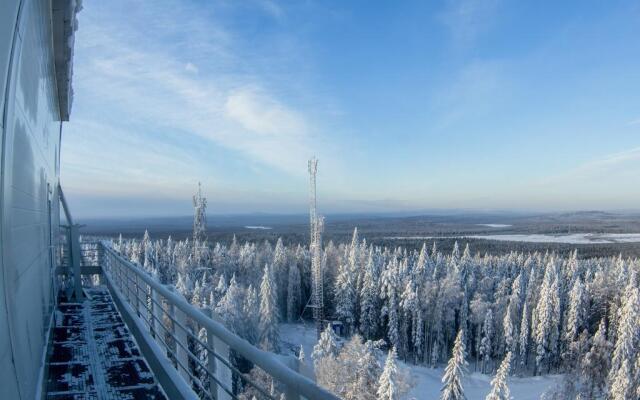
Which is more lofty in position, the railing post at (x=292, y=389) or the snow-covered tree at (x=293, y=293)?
the railing post at (x=292, y=389)

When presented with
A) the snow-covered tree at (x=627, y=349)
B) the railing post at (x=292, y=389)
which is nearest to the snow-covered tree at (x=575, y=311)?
the snow-covered tree at (x=627, y=349)

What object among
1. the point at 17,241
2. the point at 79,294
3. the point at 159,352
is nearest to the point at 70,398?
the point at 159,352

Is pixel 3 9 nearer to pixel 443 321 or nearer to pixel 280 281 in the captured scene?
pixel 443 321

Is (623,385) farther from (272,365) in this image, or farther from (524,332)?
(272,365)

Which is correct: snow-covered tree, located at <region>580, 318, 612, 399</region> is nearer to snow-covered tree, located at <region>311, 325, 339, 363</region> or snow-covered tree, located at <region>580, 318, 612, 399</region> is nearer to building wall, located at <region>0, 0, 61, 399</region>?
snow-covered tree, located at <region>311, 325, 339, 363</region>

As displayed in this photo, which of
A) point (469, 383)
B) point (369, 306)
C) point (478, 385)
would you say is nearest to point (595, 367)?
point (478, 385)

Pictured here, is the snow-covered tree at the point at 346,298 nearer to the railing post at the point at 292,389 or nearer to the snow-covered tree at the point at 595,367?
the snow-covered tree at the point at 595,367

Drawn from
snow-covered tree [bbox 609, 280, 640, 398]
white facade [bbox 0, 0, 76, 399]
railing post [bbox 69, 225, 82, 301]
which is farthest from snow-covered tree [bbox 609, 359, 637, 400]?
white facade [bbox 0, 0, 76, 399]
